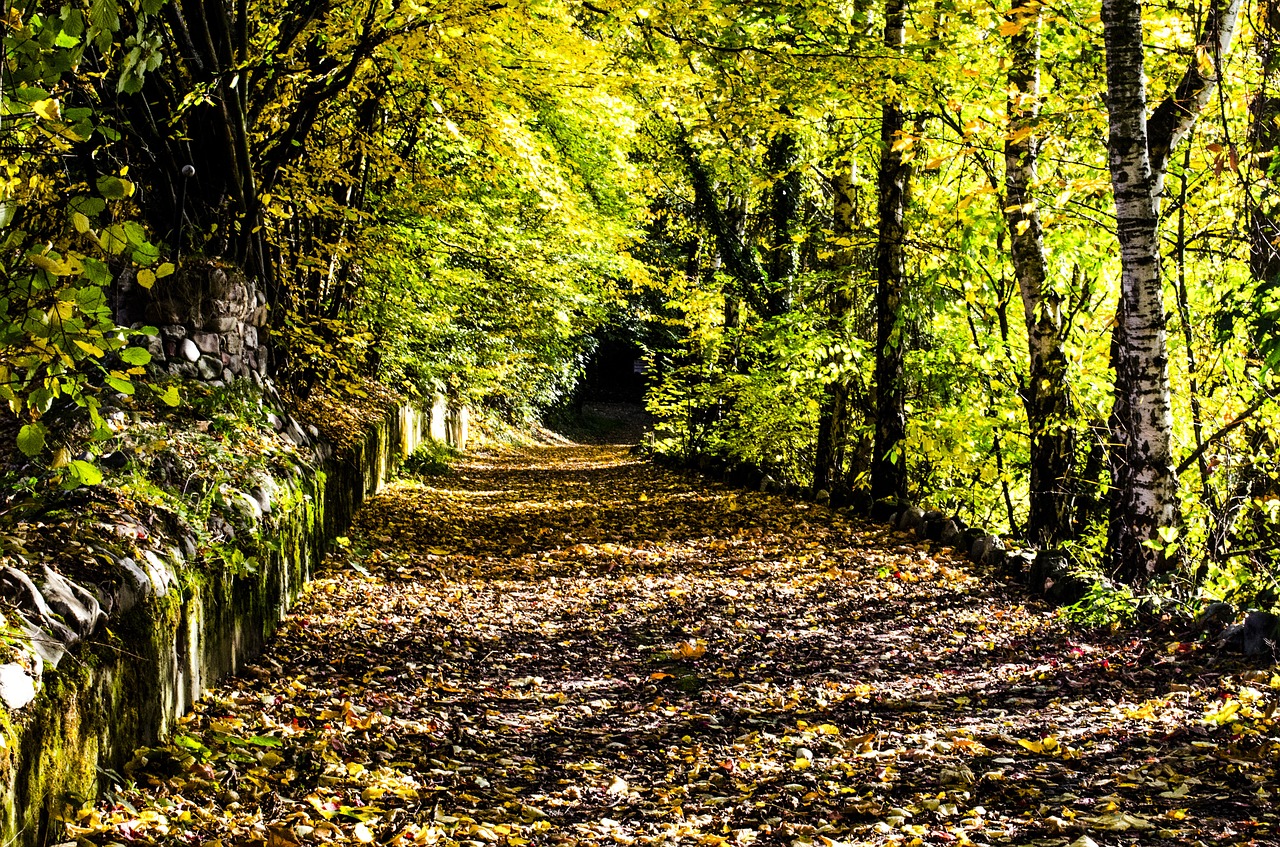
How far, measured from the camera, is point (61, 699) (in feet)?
9.67

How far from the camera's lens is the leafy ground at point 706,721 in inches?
137

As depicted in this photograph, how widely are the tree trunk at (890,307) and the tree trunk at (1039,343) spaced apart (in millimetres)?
1624

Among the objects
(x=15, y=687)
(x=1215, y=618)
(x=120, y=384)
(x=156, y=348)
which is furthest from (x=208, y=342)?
(x=1215, y=618)

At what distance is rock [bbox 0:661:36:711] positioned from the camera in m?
2.66

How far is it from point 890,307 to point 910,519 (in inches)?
86.6

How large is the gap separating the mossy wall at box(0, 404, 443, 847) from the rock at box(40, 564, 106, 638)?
6cm

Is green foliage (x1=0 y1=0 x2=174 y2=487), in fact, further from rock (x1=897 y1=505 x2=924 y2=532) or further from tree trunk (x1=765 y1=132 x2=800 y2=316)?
tree trunk (x1=765 y1=132 x2=800 y2=316)

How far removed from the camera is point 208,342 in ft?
22.6

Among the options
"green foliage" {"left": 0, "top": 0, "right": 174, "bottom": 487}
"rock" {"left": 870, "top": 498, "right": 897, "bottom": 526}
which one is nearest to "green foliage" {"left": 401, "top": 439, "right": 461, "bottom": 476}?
"rock" {"left": 870, "top": 498, "right": 897, "bottom": 526}

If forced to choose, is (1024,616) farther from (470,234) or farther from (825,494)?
(470,234)

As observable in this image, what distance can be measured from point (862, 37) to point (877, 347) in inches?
125

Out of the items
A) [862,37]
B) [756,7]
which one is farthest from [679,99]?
[862,37]

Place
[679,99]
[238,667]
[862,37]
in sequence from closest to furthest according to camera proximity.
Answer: [238,667]
[862,37]
[679,99]

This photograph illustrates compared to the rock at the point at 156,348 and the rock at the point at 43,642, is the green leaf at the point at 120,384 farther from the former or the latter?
the rock at the point at 156,348
